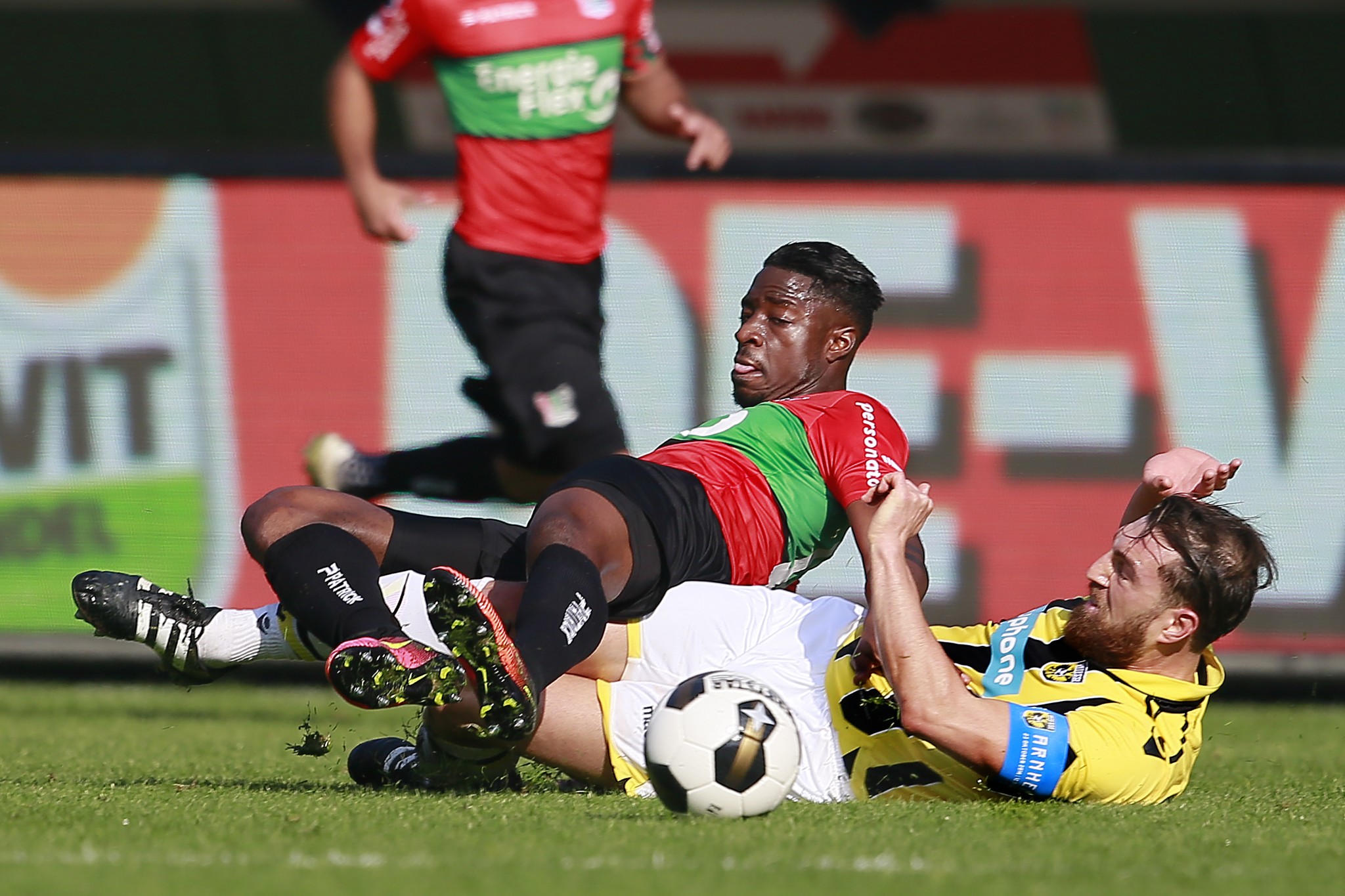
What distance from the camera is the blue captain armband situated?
3.58 metres

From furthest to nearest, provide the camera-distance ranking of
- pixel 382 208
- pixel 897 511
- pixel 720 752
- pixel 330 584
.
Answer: pixel 382 208, pixel 330 584, pixel 897 511, pixel 720 752

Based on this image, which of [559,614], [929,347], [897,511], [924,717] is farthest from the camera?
[929,347]

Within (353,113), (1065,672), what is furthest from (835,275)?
(353,113)

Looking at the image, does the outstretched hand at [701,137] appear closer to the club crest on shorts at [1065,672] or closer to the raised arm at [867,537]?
the raised arm at [867,537]

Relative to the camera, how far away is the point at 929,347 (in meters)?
7.62

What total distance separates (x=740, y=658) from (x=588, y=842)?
1.05 m

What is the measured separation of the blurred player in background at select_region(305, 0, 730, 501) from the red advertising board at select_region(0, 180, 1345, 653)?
1.09 m

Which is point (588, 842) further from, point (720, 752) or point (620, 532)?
point (620, 532)

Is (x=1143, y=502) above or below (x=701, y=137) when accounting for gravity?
below

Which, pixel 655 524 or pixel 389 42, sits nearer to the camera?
pixel 655 524

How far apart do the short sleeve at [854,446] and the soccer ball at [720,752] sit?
0.90 meters

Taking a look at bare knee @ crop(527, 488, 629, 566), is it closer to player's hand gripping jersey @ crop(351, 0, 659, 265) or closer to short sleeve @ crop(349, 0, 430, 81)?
player's hand gripping jersey @ crop(351, 0, 659, 265)

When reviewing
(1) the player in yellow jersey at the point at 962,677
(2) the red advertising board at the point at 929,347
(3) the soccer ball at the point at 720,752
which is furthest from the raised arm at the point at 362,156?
(3) the soccer ball at the point at 720,752

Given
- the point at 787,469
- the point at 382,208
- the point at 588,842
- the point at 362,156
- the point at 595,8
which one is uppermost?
the point at 595,8
